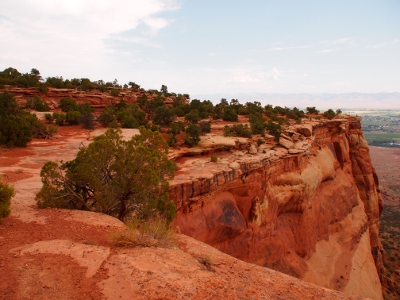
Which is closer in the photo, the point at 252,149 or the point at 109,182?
the point at 109,182

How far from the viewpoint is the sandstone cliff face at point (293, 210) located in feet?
48.4

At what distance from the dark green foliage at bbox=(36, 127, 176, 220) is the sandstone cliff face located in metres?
2.70

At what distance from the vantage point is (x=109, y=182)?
10.3m

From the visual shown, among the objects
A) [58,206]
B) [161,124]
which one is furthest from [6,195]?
[161,124]

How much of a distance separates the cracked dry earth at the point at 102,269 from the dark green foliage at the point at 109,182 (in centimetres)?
83

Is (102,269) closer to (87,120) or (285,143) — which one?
(285,143)

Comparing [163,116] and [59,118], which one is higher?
[163,116]

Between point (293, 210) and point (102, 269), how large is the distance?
685 inches

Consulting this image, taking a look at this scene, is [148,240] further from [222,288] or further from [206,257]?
[222,288]

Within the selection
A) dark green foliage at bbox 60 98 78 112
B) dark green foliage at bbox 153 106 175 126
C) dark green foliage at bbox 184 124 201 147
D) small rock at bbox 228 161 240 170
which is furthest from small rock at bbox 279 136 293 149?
dark green foliage at bbox 60 98 78 112

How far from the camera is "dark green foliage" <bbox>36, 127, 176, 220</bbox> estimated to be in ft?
31.5

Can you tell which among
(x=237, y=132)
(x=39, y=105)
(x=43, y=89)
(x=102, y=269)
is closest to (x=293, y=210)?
(x=237, y=132)

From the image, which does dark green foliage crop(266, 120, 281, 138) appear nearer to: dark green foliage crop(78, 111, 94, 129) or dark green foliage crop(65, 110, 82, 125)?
dark green foliage crop(78, 111, 94, 129)

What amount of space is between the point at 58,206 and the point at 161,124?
16791mm
